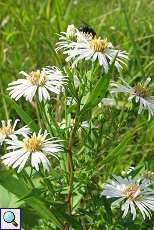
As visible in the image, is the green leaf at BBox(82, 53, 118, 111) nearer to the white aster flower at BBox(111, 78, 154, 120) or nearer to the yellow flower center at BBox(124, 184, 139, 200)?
the white aster flower at BBox(111, 78, 154, 120)

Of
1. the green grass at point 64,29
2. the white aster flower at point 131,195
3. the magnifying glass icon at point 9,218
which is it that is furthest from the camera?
the green grass at point 64,29

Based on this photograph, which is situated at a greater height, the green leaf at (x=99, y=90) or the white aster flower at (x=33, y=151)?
the green leaf at (x=99, y=90)

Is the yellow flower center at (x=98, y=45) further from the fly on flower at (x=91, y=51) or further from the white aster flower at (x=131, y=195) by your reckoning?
the white aster flower at (x=131, y=195)

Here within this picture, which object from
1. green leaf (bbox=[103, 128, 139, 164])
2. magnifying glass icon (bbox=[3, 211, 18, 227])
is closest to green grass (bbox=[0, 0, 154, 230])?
magnifying glass icon (bbox=[3, 211, 18, 227])

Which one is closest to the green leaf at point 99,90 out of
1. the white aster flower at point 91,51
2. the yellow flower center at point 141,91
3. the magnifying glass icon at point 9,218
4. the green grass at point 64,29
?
the white aster flower at point 91,51

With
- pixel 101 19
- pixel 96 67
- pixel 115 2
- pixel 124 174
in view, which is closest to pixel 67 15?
pixel 101 19

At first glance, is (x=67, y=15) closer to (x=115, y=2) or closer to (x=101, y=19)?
(x=101, y=19)

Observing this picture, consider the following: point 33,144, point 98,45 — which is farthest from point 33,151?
point 98,45
